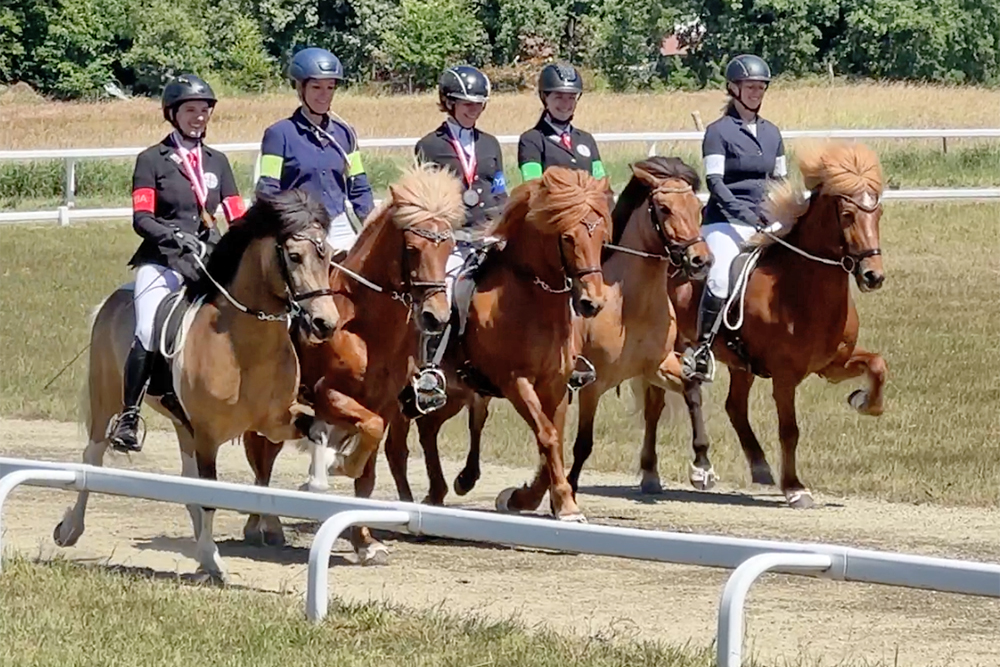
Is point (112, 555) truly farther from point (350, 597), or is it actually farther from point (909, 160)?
point (909, 160)

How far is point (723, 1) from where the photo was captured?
59625 mm

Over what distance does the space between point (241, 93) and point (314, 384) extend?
Answer: 5158 cm

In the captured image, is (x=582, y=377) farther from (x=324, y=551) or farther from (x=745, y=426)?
(x=324, y=551)

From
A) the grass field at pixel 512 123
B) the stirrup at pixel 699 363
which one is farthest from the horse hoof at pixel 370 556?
the grass field at pixel 512 123

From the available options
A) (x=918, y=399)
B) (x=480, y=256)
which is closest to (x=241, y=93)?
(x=918, y=399)

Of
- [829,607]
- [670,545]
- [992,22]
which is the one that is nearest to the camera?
[670,545]

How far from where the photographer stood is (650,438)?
12859 millimetres

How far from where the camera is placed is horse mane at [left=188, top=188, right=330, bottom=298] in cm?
913

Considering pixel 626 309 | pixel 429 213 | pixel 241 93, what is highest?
pixel 429 213

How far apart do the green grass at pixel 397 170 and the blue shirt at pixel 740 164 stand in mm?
15551

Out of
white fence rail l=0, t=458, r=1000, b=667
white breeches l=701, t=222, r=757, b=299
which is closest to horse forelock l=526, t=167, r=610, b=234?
white breeches l=701, t=222, r=757, b=299

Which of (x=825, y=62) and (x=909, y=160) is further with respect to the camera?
(x=825, y=62)

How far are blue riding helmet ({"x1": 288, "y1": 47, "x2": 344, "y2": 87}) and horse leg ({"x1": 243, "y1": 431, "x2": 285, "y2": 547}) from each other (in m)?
2.07

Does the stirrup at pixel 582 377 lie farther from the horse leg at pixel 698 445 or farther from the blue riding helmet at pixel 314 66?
the blue riding helmet at pixel 314 66
